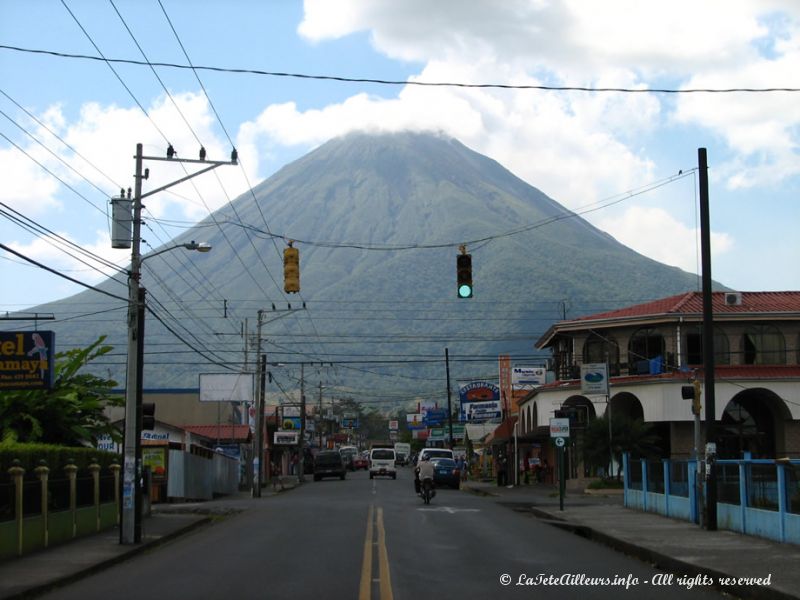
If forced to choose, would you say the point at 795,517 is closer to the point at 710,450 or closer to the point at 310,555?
the point at 710,450

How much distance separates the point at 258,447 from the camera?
51.2 m

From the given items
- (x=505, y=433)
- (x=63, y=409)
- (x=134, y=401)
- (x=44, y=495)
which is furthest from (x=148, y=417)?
(x=505, y=433)

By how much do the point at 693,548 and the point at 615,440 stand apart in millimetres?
25840

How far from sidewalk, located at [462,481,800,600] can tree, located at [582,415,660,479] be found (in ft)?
43.9

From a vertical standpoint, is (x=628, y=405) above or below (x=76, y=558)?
above

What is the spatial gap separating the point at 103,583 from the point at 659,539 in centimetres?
1066

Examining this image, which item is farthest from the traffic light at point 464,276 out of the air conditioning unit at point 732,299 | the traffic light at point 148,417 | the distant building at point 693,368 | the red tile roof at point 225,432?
the red tile roof at point 225,432

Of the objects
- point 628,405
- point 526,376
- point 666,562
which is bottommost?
point 666,562

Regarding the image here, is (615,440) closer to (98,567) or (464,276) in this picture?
(464,276)

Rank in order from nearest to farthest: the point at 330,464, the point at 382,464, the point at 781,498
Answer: the point at 781,498, the point at 330,464, the point at 382,464

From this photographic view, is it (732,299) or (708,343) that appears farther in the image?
(732,299)

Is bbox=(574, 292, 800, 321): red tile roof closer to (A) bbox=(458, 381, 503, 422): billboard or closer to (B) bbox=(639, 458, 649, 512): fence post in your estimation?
(B) bbox=(639, 458, 649, 512): fence post

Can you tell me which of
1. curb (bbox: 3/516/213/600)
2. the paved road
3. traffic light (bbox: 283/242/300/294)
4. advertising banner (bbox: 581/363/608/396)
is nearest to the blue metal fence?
the paved road

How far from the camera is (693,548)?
19.1m
